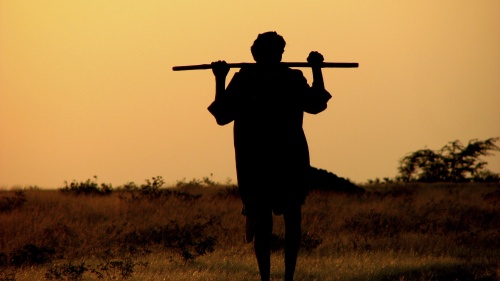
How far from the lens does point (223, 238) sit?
16.1m

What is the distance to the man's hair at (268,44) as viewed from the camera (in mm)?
9375

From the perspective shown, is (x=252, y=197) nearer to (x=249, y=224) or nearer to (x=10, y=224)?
(x=249, y=224)

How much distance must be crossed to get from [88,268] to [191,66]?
455cm

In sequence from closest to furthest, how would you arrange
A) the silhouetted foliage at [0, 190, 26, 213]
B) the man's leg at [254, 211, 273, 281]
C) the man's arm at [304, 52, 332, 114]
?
the man's leg at [254, 211, 273, 281], the man's arm at [304, 52, 332, 114], the silhouetted foliage at [0, 190, 26, 213]

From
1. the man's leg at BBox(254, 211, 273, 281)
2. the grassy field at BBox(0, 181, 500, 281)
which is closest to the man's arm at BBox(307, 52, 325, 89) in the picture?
the man's leg at BBox(254, 211, 273, 281)

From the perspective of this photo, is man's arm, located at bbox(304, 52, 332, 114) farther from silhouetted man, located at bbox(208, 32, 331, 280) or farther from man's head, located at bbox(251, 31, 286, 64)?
man's head, located at bbox(251, 31, 286, 64)

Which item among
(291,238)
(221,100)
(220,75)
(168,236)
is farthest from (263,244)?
(168,236)

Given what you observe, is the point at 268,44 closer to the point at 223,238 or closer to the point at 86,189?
the point at 223,238

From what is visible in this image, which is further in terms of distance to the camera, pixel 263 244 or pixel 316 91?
pixel 316 91

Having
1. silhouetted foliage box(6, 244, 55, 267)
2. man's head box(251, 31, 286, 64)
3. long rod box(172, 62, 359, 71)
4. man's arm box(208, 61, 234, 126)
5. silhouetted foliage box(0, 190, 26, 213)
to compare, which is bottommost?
Result: silhouetted foliage box(6, 244, 55, 267)

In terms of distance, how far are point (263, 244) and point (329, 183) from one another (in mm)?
17517

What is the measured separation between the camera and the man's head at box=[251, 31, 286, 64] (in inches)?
369

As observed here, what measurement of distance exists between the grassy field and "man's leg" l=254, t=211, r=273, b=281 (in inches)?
79.4

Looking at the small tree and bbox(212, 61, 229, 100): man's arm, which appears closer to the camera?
bbox(212, 61, 229, 100): man's arm
